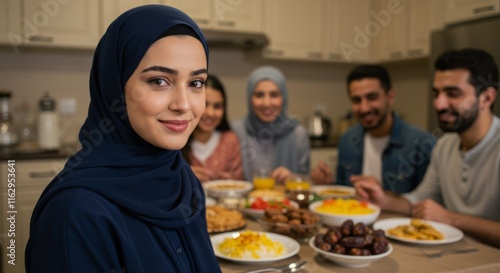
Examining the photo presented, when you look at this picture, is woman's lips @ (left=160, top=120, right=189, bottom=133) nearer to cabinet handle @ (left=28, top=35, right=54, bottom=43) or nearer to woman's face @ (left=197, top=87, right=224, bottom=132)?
woman's face @ (left=197, top=87, right=224, bottom=132)

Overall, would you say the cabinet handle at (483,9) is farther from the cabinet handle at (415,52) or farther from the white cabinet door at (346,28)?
the white cabinet door at (346,28)

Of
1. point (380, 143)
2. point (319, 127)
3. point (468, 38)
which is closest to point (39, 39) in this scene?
point (380, 143)

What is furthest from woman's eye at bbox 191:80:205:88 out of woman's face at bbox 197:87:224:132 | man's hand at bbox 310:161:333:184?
woman's face at bbox 197:87:224:132

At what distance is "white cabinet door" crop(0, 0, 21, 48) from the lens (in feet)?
8.93

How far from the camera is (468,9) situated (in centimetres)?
295

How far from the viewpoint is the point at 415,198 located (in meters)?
1.85

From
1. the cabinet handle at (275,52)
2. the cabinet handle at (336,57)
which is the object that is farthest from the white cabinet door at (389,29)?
the cabinet handle at (275,52)

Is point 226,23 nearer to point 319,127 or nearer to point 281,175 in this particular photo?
point 319,127

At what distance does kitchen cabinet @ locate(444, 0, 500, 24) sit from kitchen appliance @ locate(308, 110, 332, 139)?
52.2 inches

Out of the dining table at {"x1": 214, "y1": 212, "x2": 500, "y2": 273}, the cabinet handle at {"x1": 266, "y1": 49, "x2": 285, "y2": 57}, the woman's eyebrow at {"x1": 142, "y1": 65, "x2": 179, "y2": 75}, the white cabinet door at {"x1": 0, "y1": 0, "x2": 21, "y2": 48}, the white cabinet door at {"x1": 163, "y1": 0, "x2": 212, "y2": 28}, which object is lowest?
the dining table at {"x1": 214, "y1": 212, "x2": 500, "y2": 273}

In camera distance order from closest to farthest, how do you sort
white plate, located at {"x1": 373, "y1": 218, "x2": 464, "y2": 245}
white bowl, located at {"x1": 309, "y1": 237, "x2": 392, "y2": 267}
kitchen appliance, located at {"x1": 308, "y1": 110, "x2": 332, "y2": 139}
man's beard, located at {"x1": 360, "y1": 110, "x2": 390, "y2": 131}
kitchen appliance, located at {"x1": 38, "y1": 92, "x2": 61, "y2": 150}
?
white bowl, located at {"x1": 309, "y1": 237, "x2": 392, "y2": 267}
white plate, located at {"x1": 373, "y1": 218, "x2": 464, "y2": 245}
man's beard, located at {"x1": 360, "y1": 110, "x2": 390, "y2": 131}
kitchen appliance, located at {"x1": 38, "y1": 92, "x2": 61, "y2": 150}
kitchen appliance, located at {"x1": 308, "y1": 110, "x2": 332, "y2": 139}

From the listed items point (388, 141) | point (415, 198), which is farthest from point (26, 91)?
point (415, 198)

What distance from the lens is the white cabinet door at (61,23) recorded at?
2791 mm

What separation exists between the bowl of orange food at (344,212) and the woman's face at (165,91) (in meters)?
0.72
